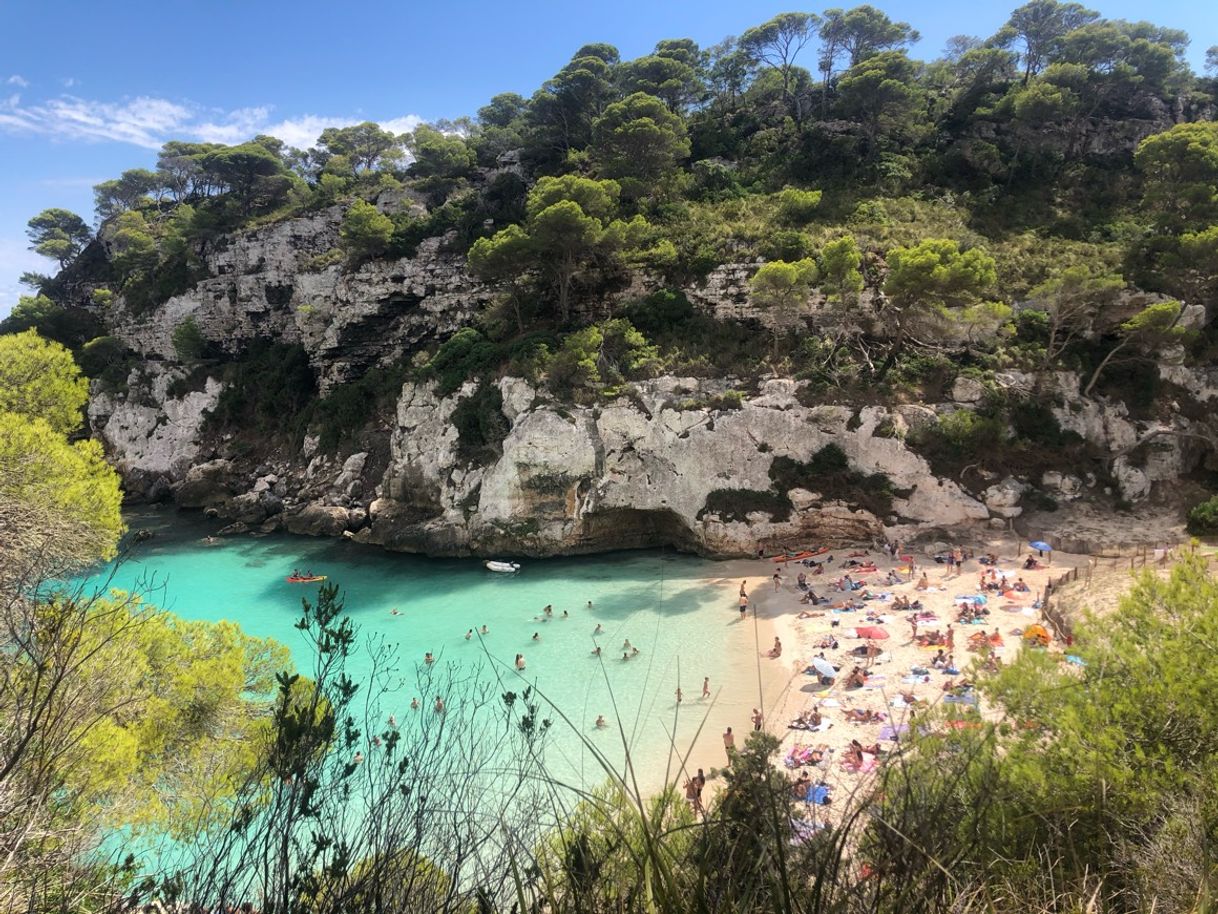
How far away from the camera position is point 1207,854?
3.42 metres

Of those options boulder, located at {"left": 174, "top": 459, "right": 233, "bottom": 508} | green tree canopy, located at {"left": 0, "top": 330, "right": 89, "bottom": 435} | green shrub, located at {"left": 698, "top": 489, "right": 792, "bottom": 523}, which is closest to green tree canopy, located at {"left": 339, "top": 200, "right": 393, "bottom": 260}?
boulder, located at {"left": 174, "top": 459, "right": 233, "bottom": 508}

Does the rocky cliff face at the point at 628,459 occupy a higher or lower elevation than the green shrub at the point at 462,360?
lower

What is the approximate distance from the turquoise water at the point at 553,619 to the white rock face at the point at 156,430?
33.7ft

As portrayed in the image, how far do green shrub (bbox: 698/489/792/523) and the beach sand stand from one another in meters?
1.75

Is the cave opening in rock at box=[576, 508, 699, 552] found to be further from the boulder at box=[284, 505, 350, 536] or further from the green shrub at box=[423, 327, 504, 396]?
the boulder at box=[284, 505, 350, 536]

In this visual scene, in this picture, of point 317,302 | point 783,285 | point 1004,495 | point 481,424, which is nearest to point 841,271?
point 783,285

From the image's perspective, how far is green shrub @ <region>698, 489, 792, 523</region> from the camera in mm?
20500

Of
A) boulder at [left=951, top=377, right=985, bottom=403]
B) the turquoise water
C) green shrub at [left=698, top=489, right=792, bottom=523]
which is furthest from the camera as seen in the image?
green shrub at [left=698, top=489, right=792, bottom=523]

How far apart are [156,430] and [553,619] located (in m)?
32.1

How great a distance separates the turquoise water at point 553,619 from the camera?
39.6 ft

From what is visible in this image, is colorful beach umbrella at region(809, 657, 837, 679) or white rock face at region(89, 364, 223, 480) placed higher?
white rock face at region(89, 364, 223, 480)

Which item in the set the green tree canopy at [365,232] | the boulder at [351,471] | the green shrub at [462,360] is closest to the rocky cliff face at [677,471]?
the green shrub at [462,360]

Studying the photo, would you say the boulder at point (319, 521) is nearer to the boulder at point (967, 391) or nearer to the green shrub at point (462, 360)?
the green shrub at point (462, 360)

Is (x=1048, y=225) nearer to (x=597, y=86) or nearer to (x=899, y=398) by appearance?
(x=899, y=398)
